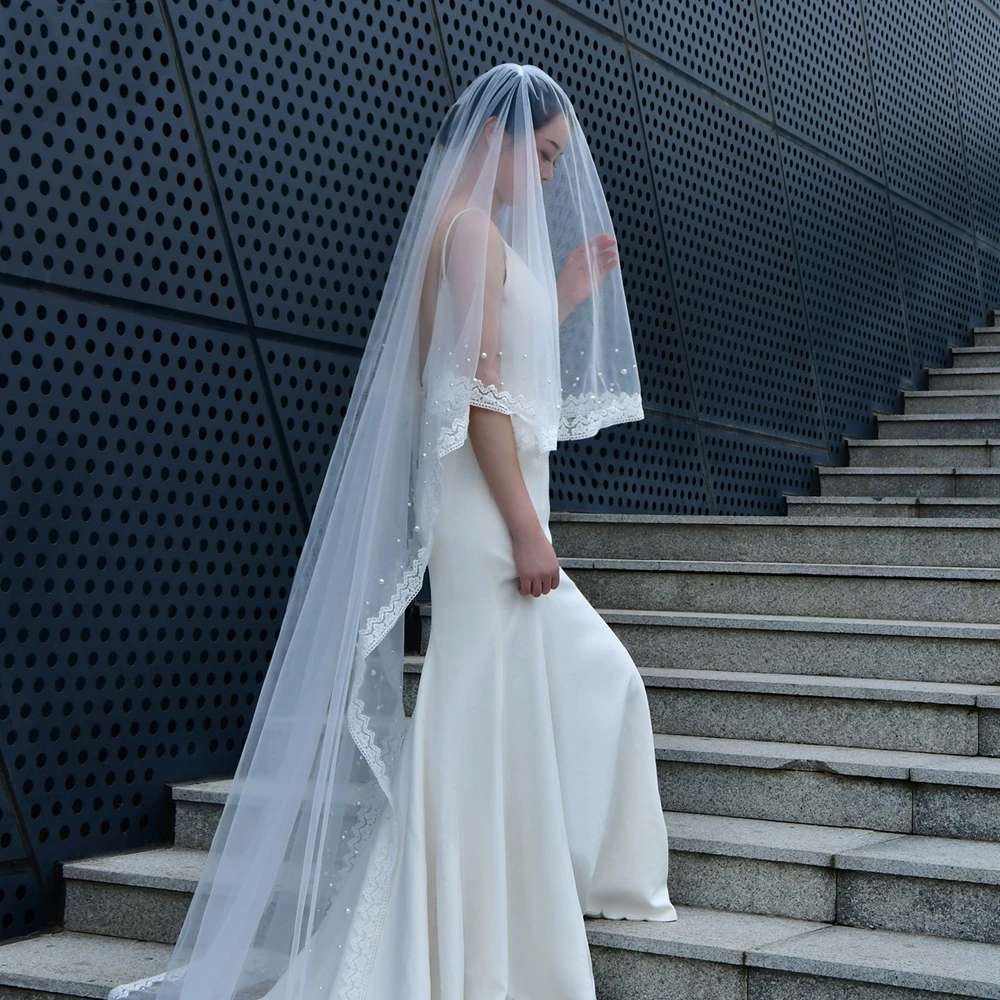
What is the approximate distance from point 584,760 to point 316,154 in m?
2.38

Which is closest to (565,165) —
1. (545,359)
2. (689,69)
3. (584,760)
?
(545,359)

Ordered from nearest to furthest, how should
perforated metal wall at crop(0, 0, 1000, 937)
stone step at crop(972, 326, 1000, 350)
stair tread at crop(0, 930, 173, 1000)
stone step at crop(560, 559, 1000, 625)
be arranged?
stair tread at crop(0, 930, 173, 1000) → perforated metal wall at crop(0, 0, 1000, 937) → stone step at crop(560, 559, 1000, 625) → stone step at crop(972, 326, 1000, 350)

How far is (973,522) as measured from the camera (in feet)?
15.5

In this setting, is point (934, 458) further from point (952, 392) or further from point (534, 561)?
point (534, 561)

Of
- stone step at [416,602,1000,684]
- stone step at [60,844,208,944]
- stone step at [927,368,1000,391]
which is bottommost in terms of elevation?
stone step at [60,844,208,944]

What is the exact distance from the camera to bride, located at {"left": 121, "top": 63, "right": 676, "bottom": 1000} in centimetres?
283

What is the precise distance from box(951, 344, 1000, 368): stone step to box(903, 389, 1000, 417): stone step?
24.3 inches

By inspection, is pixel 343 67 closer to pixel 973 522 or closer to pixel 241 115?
pixel 241 115

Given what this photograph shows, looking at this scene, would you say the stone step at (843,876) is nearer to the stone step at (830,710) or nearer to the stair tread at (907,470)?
the stone step at (830,710)

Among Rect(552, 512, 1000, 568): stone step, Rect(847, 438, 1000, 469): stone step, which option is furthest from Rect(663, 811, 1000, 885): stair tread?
Rect(847, 438, 1000, 469): stone step

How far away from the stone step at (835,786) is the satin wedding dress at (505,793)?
21.1 inches

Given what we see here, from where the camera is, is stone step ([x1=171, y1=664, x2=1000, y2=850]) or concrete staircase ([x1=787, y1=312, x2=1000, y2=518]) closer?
stone step ([x1=171, y1=664, x2=1000, y2=850])

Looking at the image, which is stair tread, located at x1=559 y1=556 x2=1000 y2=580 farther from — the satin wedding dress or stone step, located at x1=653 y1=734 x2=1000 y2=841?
the satin wedding dress

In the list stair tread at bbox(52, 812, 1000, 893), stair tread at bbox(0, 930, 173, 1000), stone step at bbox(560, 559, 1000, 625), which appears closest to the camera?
stair tread at bbox(52, 812, 1000, 893)
